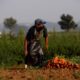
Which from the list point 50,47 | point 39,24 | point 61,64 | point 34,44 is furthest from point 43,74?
point 50,47

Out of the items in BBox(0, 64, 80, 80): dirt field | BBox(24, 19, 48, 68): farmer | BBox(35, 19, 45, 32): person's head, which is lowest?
BBox(0, 64, 80, 80): dirt field

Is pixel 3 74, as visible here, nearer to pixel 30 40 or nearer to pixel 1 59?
pixel 30 40

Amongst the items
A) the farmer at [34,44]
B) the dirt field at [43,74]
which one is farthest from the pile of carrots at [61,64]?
the farmer at [34,44]

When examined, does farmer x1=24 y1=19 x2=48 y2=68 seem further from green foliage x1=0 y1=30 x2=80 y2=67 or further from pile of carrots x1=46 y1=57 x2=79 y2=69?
green foliage x1=0 y1=30 x2=80 y2=67

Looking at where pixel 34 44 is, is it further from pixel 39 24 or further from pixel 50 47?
pixel 50 47

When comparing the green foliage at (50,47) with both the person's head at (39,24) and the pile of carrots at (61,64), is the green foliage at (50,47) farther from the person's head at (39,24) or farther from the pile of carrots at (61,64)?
the pile of carrots at (61,64)

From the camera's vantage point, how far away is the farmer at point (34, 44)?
1288 cm

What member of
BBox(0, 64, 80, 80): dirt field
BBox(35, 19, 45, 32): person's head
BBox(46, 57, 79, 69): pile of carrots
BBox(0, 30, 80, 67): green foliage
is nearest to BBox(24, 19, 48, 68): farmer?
BBox(35, 19, 45, 32): person's head

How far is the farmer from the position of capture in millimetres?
12883

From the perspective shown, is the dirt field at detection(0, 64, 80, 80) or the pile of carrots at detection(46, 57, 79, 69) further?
the pile of carrots at detection(46, 57, 79, 69)

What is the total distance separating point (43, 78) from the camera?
10.2m

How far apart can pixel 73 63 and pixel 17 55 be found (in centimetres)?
433

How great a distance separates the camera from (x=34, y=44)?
519 inches

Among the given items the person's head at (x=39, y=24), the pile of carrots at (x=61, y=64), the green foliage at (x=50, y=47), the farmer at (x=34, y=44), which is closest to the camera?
the pile of carrots at (x=61, y=64)
